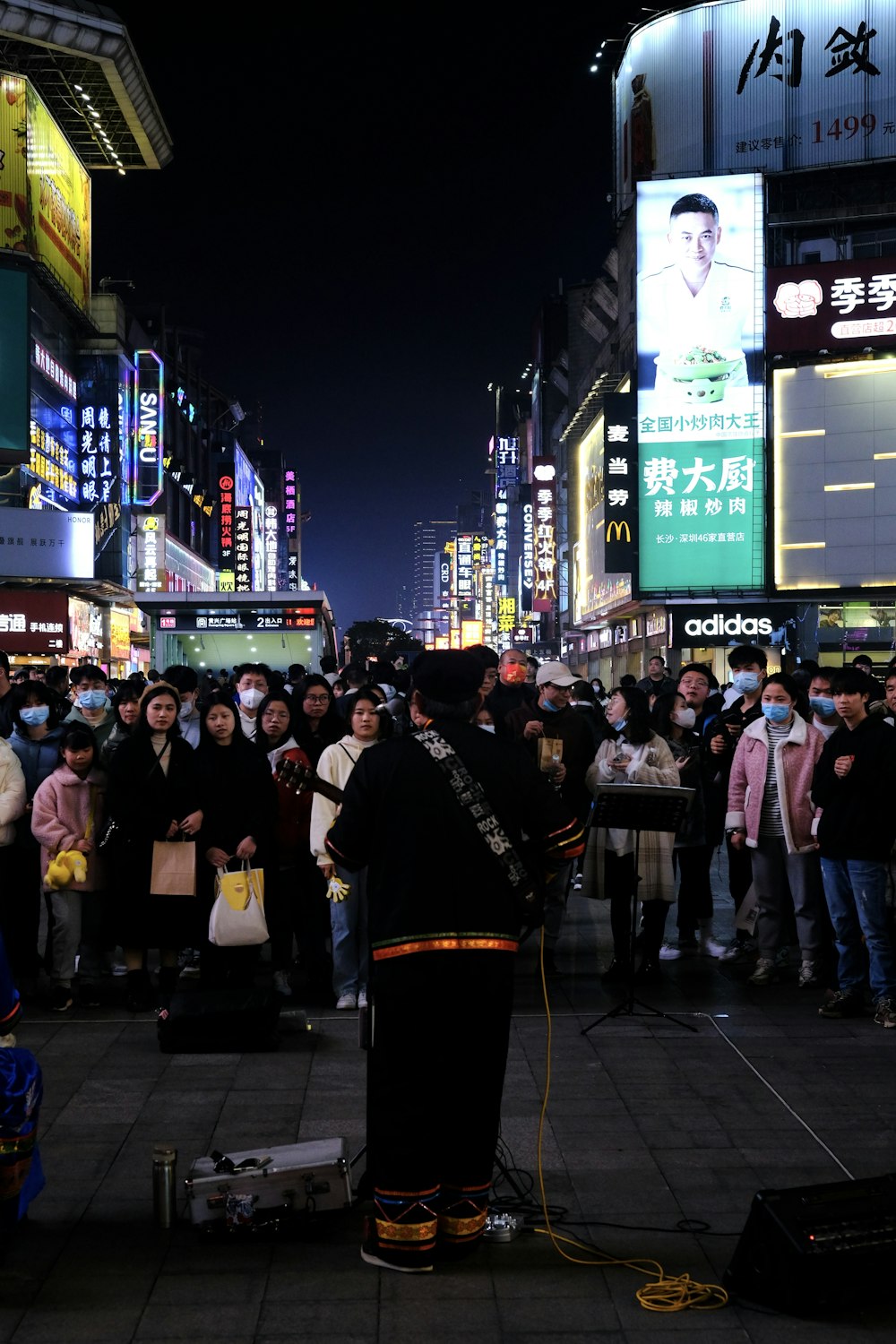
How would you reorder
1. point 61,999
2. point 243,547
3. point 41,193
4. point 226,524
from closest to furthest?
point 61,999
point 41,193
point 243,547
point 226,524

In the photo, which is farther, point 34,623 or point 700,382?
point 34,623

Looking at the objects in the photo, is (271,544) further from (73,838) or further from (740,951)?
(73,838)

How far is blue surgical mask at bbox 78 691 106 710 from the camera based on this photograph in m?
9.99

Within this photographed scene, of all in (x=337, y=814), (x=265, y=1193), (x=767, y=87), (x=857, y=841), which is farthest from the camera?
(x=767, y=87)

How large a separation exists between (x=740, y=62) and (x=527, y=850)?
46.7 metres

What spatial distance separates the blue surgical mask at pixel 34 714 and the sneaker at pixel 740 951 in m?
5.20

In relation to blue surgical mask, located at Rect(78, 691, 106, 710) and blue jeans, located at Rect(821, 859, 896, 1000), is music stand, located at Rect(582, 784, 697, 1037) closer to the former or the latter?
blue jeans, located at Rect(821, 859, 896, 1000)

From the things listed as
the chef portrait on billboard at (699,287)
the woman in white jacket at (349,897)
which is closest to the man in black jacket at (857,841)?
the woman in white jacket at (349,897)

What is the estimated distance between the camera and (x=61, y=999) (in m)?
8.46

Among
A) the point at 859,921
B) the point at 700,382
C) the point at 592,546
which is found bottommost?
the point at 859,921

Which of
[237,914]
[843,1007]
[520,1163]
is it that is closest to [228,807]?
[237,914]

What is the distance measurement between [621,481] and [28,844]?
3205 cm

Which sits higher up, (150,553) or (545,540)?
(545,540)

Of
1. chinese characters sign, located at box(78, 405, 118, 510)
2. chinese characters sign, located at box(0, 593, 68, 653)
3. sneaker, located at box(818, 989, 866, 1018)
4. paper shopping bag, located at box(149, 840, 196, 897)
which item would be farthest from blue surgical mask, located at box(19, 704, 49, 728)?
chinese characters sign, located at box(78, 405, 118, 510)
